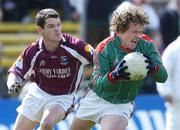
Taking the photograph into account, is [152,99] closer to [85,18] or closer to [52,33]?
[85,18]

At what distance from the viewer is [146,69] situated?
9.42 metres

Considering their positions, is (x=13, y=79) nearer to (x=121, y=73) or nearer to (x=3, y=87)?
(x=121, y=73)

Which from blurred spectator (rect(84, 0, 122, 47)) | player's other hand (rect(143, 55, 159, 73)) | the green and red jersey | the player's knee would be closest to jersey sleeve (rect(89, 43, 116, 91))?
the green and red jersey

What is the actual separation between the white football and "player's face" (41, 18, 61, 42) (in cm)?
148

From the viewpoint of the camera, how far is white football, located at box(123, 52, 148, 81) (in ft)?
30.7

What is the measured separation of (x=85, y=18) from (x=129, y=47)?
684 cm

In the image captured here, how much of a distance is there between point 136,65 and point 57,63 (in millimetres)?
1666

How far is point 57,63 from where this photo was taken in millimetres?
10805

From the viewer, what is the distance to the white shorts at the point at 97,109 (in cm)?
986

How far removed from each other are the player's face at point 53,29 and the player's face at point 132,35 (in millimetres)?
1198

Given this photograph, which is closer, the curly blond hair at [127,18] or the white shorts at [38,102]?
the curly blond hair at [127,18]

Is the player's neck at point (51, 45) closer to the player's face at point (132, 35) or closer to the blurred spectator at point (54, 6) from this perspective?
the player's face at point (132, 35)

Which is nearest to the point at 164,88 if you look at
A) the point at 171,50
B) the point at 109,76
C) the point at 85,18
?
the point at 171,50

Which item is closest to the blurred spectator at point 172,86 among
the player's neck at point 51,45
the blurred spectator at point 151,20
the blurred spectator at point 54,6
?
the player's neck at point 51,45
